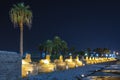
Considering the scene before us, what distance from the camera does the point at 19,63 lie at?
62.2ft

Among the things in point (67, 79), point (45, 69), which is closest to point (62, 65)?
point (45, 69)

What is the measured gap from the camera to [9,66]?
17359 mm

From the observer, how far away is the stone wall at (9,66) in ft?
54.2

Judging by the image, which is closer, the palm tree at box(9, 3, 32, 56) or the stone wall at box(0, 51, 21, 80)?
the stone wall at box(0, 51, 21, 80)

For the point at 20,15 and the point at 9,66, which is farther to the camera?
the point at 20,15

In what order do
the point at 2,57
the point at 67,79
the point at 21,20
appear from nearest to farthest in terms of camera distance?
Answer: 1. the point at 2,57
2. the point at 67,79
3. the point at 21,20

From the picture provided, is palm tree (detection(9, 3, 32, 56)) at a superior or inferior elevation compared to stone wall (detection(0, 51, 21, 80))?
superior

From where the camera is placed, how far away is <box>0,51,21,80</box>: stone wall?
16.5 metres

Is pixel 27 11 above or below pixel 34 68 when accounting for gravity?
above

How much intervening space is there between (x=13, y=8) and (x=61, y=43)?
214ft

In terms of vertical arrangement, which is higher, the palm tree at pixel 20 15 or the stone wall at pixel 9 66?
the palm tree at pixel 20 15

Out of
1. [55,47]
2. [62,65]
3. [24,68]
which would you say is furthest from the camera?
[55,47]

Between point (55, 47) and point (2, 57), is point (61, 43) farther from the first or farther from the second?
point (2, 57)

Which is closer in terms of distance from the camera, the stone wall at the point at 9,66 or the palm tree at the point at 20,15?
the stone wall at the point at 9,66
